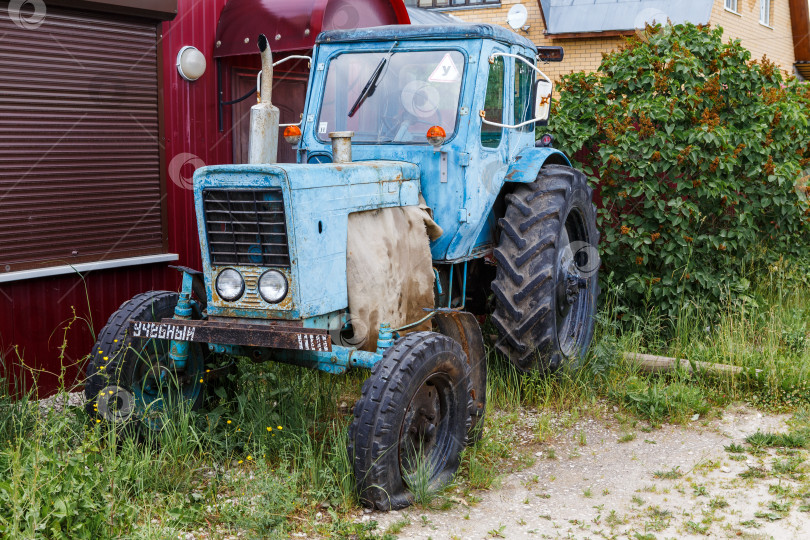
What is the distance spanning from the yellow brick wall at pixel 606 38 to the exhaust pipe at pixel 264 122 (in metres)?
11.5

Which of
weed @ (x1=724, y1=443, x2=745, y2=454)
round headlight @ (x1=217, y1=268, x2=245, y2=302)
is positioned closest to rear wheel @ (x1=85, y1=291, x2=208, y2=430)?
round headlight @ (x1=217, y1=268, x2=245, y2=302)

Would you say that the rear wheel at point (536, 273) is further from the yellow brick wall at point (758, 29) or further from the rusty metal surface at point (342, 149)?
the yellow brick wall at point (758, 29)

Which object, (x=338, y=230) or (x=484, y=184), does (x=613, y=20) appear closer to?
(x=484, y=184)

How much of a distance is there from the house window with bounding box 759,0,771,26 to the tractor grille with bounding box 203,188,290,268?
717 inches

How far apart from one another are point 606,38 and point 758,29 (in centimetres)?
528

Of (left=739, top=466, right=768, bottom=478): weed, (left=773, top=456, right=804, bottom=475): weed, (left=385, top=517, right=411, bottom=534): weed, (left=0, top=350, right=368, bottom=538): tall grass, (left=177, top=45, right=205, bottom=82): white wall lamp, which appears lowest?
(left=385, top=517, right=411, bottom=534): weed

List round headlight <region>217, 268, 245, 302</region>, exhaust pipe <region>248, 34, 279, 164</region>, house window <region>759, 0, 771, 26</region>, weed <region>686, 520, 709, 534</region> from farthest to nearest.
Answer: house window <region>759, 0, 771, 26</region> → exhaust pipe <region>248, 34, 279, 164</region> → round headlight <region>217, 268, 245, 302</region> → weed <region>686, 520, 709, 534</region>

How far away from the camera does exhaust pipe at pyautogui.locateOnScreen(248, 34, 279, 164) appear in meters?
4.39

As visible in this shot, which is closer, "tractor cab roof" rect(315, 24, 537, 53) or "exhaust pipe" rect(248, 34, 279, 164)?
"exhaust pipe" rect(248, 34, 279, 164)

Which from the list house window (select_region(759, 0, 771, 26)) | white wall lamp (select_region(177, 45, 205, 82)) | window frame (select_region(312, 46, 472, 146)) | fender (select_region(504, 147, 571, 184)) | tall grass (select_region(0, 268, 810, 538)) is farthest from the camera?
house window (select_region(759, 0, 771, 26))

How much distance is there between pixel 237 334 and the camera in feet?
13.2

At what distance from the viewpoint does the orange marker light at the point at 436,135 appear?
4672 millimetres

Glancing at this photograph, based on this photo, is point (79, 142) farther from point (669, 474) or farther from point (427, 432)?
point (669, 474)

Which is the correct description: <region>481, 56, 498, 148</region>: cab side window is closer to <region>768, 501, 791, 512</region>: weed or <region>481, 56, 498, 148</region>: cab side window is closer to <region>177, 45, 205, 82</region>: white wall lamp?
<region>768, 501, 791, 512</region>: weed
